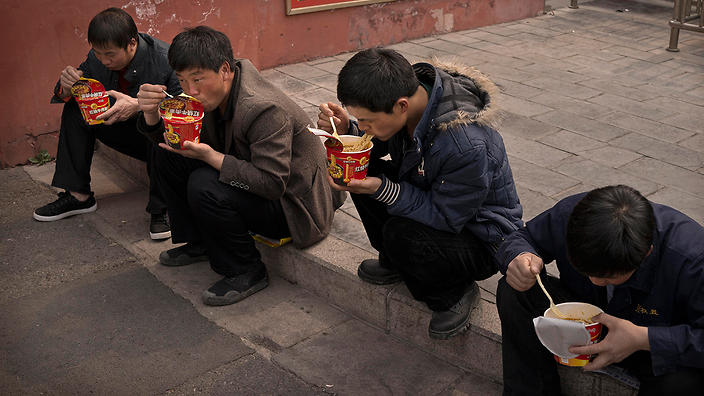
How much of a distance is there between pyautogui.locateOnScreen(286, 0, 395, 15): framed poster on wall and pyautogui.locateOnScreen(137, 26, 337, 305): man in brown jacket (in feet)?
10.5

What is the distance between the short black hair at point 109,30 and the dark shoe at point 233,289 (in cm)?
139

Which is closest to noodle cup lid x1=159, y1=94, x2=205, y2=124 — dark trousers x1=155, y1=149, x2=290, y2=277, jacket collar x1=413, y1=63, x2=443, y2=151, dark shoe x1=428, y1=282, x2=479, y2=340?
dark trousers x1=155, y1=149, x2=290, y2=277

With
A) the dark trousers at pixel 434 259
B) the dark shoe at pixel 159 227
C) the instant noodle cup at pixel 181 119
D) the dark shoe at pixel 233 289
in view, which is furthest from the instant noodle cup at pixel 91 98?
the dark trousers at pixel 434 259

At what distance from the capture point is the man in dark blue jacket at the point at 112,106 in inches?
154

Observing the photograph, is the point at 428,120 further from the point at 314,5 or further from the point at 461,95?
Answer: the point at 314,5

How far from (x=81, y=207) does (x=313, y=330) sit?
1.87m

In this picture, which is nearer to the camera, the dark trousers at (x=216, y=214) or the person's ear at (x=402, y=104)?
the person's ear at (x=402, y=104)

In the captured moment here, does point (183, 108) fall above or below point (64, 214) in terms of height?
above

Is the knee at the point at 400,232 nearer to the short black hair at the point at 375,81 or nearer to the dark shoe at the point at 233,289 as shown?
the short black hair at the point at 375,81

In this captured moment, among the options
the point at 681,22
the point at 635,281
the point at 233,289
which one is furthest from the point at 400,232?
the point at 681,22

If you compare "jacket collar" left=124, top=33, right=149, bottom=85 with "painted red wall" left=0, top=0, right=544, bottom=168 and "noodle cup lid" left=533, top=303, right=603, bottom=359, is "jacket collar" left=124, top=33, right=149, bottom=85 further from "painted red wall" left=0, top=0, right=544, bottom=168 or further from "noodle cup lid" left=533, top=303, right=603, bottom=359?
"noodle cup lid" left=533, top=303, right=603, bottom=359

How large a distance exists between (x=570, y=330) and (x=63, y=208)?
123 inches

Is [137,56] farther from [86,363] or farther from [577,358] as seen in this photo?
[577,358]

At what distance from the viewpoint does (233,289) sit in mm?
3457
